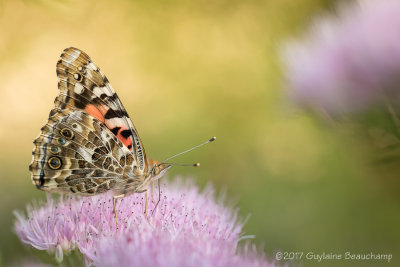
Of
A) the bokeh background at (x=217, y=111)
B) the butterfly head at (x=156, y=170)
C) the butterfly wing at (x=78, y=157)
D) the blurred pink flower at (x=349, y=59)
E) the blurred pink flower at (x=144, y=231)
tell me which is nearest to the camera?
the blurred pink flower at (x=144, y=231)

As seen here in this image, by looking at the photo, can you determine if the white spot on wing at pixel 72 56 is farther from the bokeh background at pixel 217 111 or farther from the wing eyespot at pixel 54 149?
the bokeh background at pixel 217 111

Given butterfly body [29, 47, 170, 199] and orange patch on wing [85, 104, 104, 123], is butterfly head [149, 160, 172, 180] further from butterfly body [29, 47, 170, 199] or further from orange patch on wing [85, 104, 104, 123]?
orange patch on wing [85, 104, 104, 123]

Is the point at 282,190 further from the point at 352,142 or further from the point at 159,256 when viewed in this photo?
the point at 159,256

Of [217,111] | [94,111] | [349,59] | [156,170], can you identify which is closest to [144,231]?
[156,170]

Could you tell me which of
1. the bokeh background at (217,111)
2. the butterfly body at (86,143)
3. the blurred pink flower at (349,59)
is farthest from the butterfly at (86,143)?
the bokeh background at (217,111)

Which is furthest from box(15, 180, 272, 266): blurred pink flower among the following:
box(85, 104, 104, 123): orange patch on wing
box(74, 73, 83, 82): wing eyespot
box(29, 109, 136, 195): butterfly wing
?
box(74, 73, 83, 82): wing eyespot

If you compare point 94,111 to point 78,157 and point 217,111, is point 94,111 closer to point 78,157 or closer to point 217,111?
point 78,157
